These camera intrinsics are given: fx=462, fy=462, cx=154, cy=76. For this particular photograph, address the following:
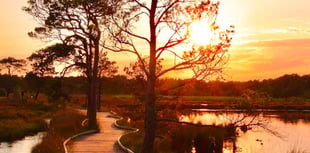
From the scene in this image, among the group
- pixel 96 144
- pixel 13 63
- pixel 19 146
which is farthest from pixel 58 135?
pixel 13 63

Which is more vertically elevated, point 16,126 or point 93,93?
point 93,93

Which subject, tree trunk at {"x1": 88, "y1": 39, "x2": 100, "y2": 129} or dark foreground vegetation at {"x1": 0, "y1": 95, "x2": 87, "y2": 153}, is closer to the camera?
dark foreground vegetation at {"x1": 0, "y1": 95, "x2": 87, "y2": 153}

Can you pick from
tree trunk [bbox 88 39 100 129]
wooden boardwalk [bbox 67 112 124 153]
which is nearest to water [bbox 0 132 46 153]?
wooden boardwalk [bbox 67 112 124 153]

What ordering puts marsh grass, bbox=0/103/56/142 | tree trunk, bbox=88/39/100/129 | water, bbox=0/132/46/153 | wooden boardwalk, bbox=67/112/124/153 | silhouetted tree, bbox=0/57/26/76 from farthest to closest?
silhouetted tree, bbox=0/57/26/76 < marsh grass, bbox=0/103/56/142 < tree trunk, bbox=88/39/100/129 < water, bbox=0/132/46/153 < wooden boardwalk, bbox=67/112/124/153

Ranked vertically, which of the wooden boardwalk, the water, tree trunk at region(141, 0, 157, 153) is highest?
tree trunk at region(141, 0, 157, 153)

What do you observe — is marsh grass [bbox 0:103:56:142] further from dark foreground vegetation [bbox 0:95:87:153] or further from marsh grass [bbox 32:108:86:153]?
marsh grass [bbox 32:108:86:153]

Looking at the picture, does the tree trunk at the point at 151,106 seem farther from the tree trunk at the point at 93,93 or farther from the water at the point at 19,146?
the tree trunk at the point at 93,93

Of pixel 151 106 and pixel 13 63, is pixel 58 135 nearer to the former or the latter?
pixel 151 106

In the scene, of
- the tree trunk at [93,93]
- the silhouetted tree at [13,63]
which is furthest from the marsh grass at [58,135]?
the silhouetted tree at [13,63]

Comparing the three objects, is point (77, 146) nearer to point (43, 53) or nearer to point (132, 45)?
point (132, 45)

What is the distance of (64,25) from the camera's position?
100 feet

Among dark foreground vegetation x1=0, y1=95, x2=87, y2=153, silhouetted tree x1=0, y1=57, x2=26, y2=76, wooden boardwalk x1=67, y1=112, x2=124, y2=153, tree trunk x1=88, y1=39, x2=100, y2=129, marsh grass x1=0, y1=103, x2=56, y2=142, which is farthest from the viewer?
silhouetted tree x1=0, y1=57, x2=26, y2=76

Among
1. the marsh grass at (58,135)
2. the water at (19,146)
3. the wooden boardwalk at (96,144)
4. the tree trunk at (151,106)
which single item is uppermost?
the tree trunk at (151,106)

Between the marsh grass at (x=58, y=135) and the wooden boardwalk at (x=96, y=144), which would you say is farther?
the wooden boardwalk at (x=96, y=144)
